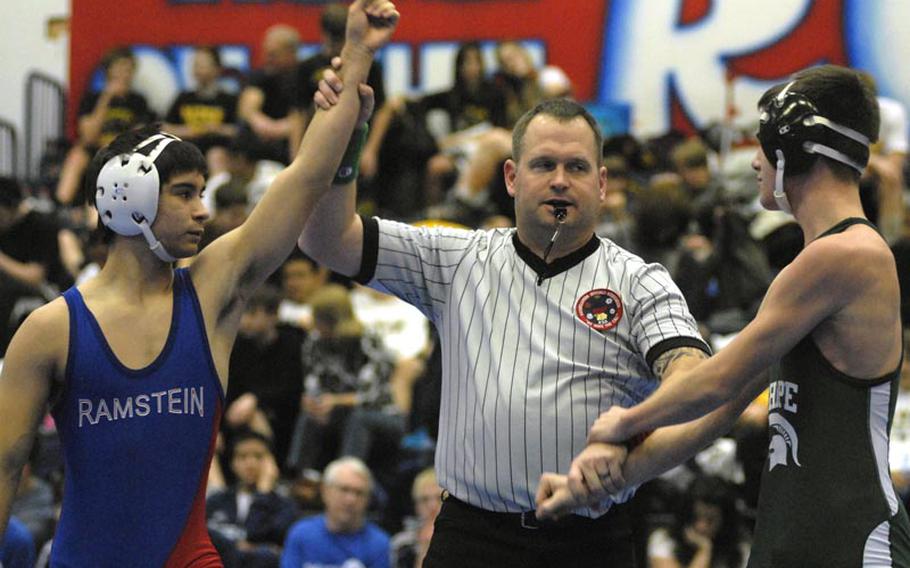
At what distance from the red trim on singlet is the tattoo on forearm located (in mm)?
1318

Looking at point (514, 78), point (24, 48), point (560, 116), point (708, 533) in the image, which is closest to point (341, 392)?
point (708, 533)

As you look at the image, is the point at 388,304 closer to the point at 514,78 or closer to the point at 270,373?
the point at 270,373

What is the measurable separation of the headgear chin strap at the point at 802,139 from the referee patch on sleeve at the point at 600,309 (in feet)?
2.52

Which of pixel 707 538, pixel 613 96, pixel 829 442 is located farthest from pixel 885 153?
pixel 829 442

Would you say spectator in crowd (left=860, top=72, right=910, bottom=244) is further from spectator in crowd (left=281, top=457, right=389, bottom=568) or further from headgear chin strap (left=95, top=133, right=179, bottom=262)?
headgear chin strap (left=95, top=133, right=179, bottom=262)

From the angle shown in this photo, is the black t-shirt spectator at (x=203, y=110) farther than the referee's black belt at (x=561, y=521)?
Yes

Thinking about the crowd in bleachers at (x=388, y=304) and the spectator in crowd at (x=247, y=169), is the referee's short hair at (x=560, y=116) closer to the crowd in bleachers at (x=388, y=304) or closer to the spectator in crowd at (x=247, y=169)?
the crowd in bleachers at (x=388, y=304)

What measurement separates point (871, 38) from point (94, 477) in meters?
11.3

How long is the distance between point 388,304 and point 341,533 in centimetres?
256

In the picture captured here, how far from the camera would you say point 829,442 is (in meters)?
4.16

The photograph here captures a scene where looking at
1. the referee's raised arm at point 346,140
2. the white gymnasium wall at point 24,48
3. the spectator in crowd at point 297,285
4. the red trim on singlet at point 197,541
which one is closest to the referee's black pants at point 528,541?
the red trim on singlet at point 197,541

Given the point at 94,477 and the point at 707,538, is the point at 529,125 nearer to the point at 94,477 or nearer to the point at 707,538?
the point at 94,477

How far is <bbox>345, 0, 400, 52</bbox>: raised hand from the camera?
506 cm

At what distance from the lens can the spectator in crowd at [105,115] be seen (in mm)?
14383
